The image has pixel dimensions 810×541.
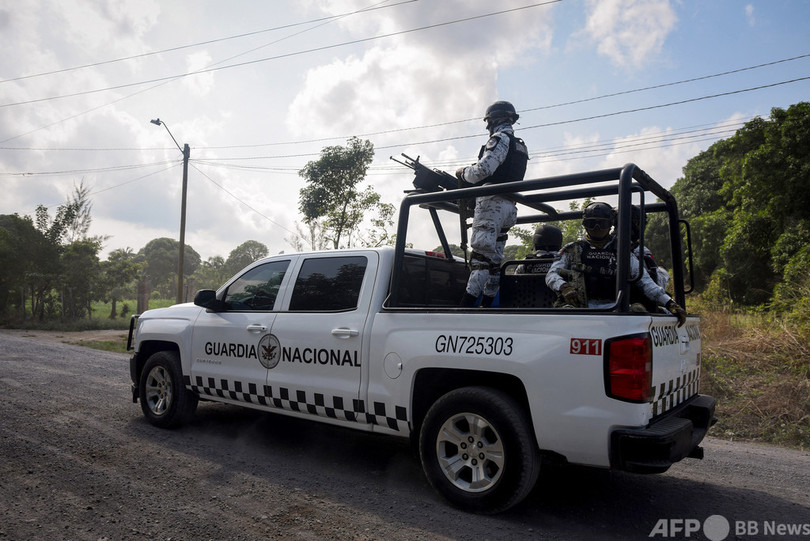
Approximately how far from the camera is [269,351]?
4488mm

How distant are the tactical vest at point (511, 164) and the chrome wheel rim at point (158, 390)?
3.67 metres

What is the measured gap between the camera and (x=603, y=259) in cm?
373

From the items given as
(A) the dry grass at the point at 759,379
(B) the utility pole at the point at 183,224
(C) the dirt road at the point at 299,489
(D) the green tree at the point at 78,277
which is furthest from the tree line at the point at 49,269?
(A) the dry grass at the point at 759,379

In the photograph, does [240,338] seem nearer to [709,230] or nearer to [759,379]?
[759,379]

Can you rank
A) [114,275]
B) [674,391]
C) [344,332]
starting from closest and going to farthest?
[674,391]
[344,332]
[114,275]

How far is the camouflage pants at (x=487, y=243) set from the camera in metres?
4.16

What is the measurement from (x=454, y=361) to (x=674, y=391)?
1430 mm

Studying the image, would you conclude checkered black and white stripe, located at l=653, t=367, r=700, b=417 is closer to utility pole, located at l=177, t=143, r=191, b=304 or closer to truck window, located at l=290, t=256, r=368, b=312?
truck window, located at l=290, t=256, r=368, b=312

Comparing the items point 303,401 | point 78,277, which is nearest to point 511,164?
point 303,401

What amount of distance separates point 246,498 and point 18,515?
50.3 inches

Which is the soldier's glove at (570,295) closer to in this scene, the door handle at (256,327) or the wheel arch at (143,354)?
the door handle at (256,327)

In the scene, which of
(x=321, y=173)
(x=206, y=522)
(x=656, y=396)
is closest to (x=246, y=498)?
(x=206, y=522)

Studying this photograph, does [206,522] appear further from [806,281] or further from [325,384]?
[806,281]
